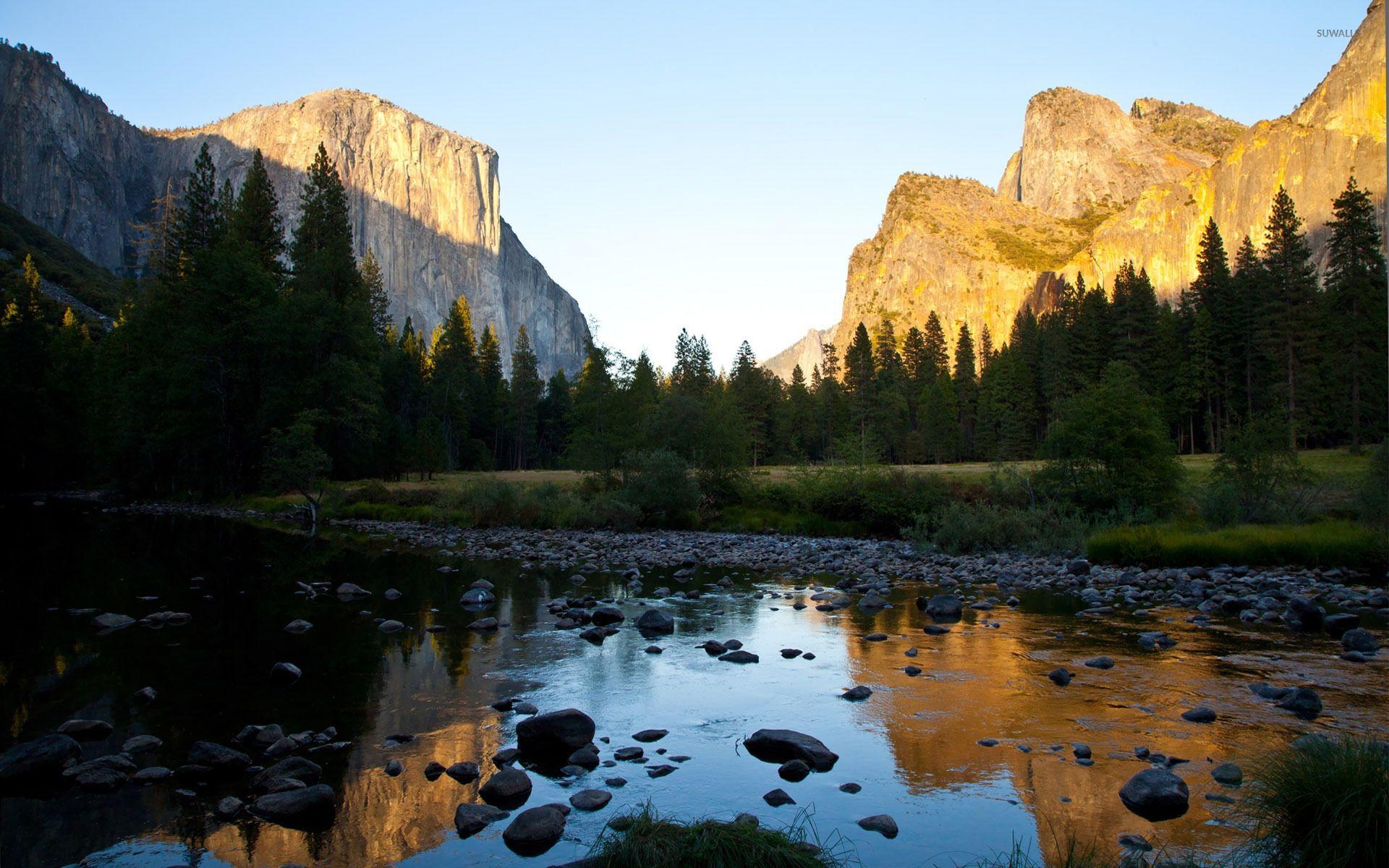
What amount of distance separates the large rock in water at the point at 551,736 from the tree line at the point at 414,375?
85.0ft

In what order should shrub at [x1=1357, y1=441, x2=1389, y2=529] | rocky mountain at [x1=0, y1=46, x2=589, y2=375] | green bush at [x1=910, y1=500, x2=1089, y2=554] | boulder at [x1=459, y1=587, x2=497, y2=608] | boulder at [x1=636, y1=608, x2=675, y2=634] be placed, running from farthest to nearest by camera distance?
rocky mountain at [x1=0, y1=46, x2=589, y2=375] → green bush at [x1=910, y1=500, x2=1089, y2=554] → shrub at [x1=1357, y1=441, x2=1389, y2=529] → boulder at [x1=459, y1=587, x2=497, y2=608] → boulder at [x1=636, y1=608, x2=675, y2=634]

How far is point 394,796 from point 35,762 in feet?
→ 10.6

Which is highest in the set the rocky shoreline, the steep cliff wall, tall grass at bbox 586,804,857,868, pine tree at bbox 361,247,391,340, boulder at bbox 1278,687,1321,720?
the steep cliff wall

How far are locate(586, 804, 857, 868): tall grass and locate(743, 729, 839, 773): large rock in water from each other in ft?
7.53

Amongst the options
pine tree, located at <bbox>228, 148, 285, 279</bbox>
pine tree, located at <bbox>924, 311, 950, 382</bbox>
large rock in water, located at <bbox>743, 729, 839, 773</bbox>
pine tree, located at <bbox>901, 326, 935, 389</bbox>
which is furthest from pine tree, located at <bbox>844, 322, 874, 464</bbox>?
large rock in water, located at <bbox>743, 729, 839, 773</bbox>

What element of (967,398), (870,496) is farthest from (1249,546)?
(967,398)

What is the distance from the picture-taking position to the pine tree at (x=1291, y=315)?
51.5 meters

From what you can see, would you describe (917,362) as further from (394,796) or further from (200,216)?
(394,796)

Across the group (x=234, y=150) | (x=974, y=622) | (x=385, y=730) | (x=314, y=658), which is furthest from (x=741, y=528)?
(x=234, y=150)

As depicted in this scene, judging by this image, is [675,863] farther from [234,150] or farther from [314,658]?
[234,150]

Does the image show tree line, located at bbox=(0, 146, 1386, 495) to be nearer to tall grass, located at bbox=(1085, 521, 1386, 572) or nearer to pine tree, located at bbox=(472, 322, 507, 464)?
pine tree, located at bbox=(472, 322, 507, 464)

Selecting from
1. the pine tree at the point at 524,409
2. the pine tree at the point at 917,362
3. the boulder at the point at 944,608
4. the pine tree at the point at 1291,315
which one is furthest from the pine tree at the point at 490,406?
the boulder at the point at 944,608

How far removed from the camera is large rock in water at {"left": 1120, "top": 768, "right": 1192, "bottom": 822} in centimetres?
602

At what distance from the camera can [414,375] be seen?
70250mm
